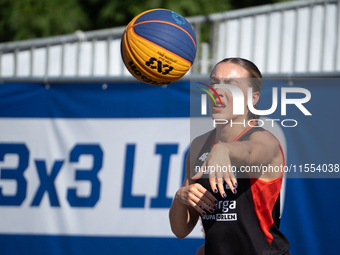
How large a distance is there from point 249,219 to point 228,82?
2.66 feet

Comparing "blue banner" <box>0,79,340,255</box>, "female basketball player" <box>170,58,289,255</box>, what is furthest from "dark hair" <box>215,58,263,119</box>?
"blue banner" <box>0,79,340,255</box>

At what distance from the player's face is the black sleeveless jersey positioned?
0.54 ft

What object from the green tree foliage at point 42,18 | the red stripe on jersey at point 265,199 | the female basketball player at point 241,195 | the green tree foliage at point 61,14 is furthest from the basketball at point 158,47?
the green tree foliage at point 42,18

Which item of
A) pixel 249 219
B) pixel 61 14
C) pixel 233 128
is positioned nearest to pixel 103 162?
pixel 233 128

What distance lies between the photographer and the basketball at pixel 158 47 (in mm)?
2842

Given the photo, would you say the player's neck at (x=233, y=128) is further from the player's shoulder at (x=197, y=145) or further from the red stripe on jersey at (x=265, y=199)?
the red stripe on jersey at (x=265, y=199)

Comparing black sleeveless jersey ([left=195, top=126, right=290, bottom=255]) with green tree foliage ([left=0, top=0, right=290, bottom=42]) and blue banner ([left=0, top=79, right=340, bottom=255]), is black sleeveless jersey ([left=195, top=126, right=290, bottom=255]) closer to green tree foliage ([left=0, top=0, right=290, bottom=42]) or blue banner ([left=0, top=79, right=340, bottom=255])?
blue banner ([left=0, top=79, right=340, bottom=255])

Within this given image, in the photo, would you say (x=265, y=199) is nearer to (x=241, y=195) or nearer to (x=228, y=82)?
(x=241, y=195)

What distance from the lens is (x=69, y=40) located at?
18.6ft

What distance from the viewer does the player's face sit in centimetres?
229

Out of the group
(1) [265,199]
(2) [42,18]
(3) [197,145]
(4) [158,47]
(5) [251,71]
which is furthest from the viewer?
(2) [42,18]

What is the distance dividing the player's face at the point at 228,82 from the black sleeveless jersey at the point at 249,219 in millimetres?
166

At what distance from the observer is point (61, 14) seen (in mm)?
10227

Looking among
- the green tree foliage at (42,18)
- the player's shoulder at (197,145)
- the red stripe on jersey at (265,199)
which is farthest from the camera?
the green tree foliage at (42,18)
